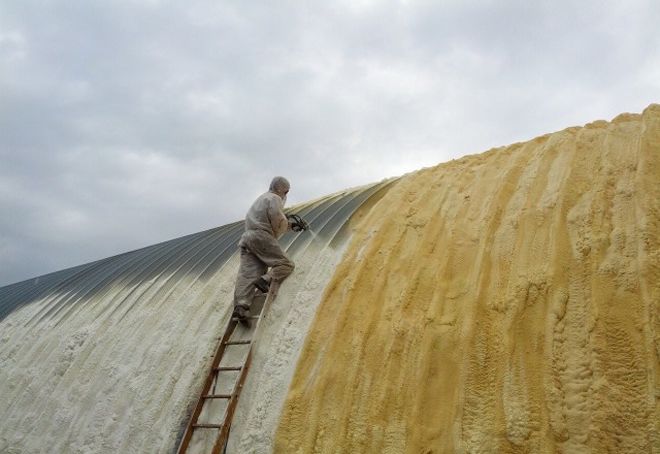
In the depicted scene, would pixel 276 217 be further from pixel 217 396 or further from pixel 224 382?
pixel 217 396

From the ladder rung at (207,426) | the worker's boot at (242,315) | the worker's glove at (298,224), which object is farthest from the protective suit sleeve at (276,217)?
the ladder rung at (207,426)

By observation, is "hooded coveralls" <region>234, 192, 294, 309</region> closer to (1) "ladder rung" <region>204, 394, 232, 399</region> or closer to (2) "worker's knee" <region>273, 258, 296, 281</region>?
(2) "worker's knee" <region>273, 258, 296, 281</region>

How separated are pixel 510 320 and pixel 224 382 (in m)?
2.98

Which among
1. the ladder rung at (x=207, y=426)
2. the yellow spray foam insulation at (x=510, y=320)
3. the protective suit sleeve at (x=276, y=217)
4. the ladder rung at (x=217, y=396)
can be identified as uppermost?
the protective suit sleeve at (x=276, y=217)

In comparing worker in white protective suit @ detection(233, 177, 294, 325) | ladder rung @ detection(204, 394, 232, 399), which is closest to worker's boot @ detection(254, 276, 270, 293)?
worker in white protective suit @ detection(233, 177, 294, 325)

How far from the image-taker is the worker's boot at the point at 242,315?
18.6 ft

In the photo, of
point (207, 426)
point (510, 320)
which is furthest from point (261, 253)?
point (510, 320)

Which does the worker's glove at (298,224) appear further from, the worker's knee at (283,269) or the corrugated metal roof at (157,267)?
the worker's knee at (283,269)

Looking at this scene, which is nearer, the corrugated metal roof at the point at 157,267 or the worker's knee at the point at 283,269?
the worker's knee at the point at 283,269

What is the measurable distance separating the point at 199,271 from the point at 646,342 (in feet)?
20.4

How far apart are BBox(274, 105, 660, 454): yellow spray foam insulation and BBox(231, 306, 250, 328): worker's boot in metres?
1.06

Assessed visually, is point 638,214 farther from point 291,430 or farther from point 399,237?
point 291,430

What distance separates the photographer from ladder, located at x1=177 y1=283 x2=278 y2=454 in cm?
464

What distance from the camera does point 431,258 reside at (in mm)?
4703
